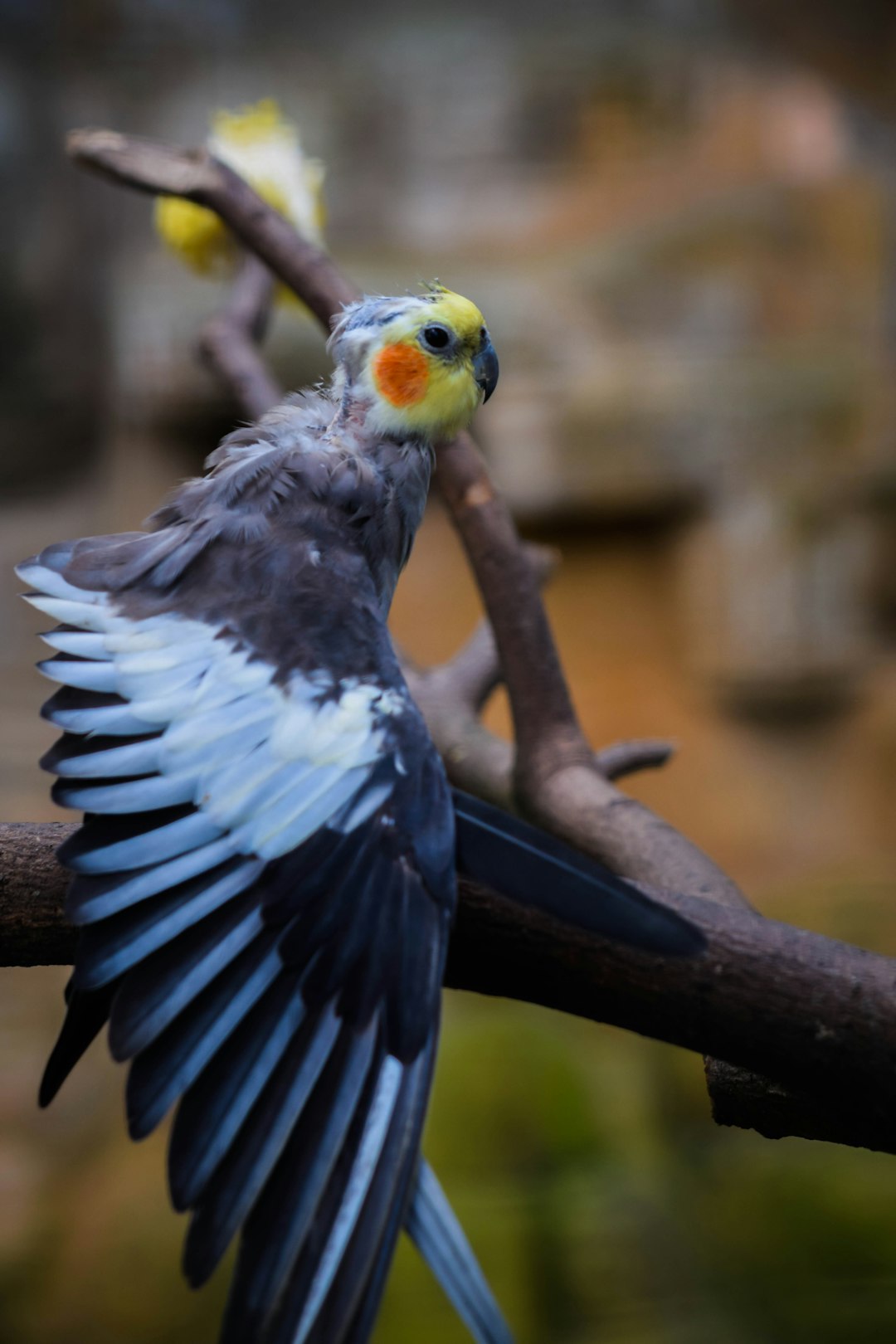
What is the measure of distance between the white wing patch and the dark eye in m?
0.36

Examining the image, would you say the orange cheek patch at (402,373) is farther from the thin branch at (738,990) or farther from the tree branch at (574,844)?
the thin branch at (738,990)

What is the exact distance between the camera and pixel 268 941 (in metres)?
Result: 0.84

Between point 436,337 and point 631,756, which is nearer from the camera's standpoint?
point 436,337

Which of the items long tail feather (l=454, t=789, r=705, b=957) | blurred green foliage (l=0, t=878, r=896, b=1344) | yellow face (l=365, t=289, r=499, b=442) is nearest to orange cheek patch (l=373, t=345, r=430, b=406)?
yellow face (l=365, t=289, r=499, b=442)

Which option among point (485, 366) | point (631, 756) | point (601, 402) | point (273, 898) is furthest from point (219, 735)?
point (601, 402)

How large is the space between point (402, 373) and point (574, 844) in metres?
0.53

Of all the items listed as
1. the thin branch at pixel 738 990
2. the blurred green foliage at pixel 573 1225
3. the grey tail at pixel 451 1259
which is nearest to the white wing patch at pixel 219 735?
the thin branch at pixel 738 990

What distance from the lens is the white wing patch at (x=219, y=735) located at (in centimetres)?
87

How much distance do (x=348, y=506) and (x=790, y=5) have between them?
3036 millimetres

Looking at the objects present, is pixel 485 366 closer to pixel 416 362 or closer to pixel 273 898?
pixel 416 362

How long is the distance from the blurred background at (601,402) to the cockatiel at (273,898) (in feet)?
6.40

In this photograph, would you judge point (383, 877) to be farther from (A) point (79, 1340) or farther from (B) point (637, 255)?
(B) point (637, 255)

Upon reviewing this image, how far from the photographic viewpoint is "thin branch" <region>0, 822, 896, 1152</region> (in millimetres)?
833

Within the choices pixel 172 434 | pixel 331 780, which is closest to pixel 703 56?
pixel 172 434
